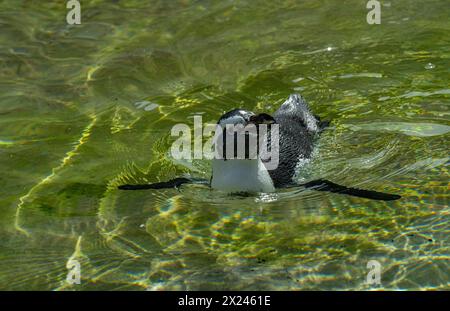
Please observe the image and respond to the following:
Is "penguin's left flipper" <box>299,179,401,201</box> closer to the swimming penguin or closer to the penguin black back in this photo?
the swimming penguin

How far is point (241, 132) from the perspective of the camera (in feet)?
16.2

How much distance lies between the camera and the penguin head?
4.91 meters

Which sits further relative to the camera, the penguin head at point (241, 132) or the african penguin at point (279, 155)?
the african penguin at point (279, 155)

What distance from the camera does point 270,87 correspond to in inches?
284

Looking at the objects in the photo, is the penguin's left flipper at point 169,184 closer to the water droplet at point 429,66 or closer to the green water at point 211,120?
the green water at point 211,120

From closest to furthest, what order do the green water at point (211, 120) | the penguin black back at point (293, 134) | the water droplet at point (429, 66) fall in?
the green water at point (211, 120) < the penguin black back at point (293, 134) < the water droplet at point (429, 66)

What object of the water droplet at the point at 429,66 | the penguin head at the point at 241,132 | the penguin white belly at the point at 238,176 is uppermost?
the water droplet at the point at 429,66

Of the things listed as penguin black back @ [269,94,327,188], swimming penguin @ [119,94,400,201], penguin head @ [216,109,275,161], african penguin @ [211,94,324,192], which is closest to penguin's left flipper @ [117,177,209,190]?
swimming penguin @ [119,94,400,201]

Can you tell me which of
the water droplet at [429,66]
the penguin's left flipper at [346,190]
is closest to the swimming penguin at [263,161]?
the penguin's left flipper at [346,190]

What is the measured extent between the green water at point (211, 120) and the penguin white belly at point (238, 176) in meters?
0.09

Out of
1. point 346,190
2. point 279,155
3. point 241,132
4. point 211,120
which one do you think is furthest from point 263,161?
point 211,120

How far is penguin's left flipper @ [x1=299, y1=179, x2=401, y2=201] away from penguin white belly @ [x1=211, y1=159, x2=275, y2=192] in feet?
1.18

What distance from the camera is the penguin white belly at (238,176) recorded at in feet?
16.9

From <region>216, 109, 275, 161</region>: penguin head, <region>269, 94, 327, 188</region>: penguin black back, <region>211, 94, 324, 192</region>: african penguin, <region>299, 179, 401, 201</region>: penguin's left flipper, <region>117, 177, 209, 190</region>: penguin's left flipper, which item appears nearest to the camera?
<region>299, 179, 401, 201</region>: penguin's left flipper
